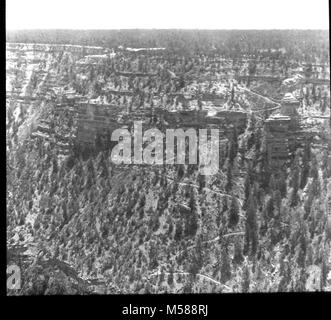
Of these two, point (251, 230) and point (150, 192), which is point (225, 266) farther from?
point (150, 192)

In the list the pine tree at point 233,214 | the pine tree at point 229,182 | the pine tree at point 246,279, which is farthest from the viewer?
the pine tree at point 229,182

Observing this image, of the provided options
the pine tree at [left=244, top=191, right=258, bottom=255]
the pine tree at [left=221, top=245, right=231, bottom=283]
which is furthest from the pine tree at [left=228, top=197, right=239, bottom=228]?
the pine tree at [left=221, top=245, right=231, bottom=283]

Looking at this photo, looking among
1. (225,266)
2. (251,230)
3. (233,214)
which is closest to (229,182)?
(233,214)

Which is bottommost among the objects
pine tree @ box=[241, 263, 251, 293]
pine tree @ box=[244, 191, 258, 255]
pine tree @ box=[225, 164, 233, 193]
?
pine tree @ box=[241, 263, 251, 293]

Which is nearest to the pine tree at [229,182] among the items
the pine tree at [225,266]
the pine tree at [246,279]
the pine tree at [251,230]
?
the pine tree at [251,230]

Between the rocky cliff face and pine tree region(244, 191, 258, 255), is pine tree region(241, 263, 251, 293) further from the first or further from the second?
pine tree region(244, 191, 258, 255)

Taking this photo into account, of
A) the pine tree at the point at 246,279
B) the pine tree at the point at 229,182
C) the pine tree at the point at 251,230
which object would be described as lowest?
the pine tree at the point at 246,279

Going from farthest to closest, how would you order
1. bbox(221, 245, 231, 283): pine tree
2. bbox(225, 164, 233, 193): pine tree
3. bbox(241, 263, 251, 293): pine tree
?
bbox(225, 164, 233, 193): pine tree < bbox(221, 245, 231, 283): pine tree < bbox(241, 263, 251, 293): pine tree

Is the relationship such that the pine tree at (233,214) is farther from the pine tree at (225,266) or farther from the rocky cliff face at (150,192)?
the pine tree at (225,266)
